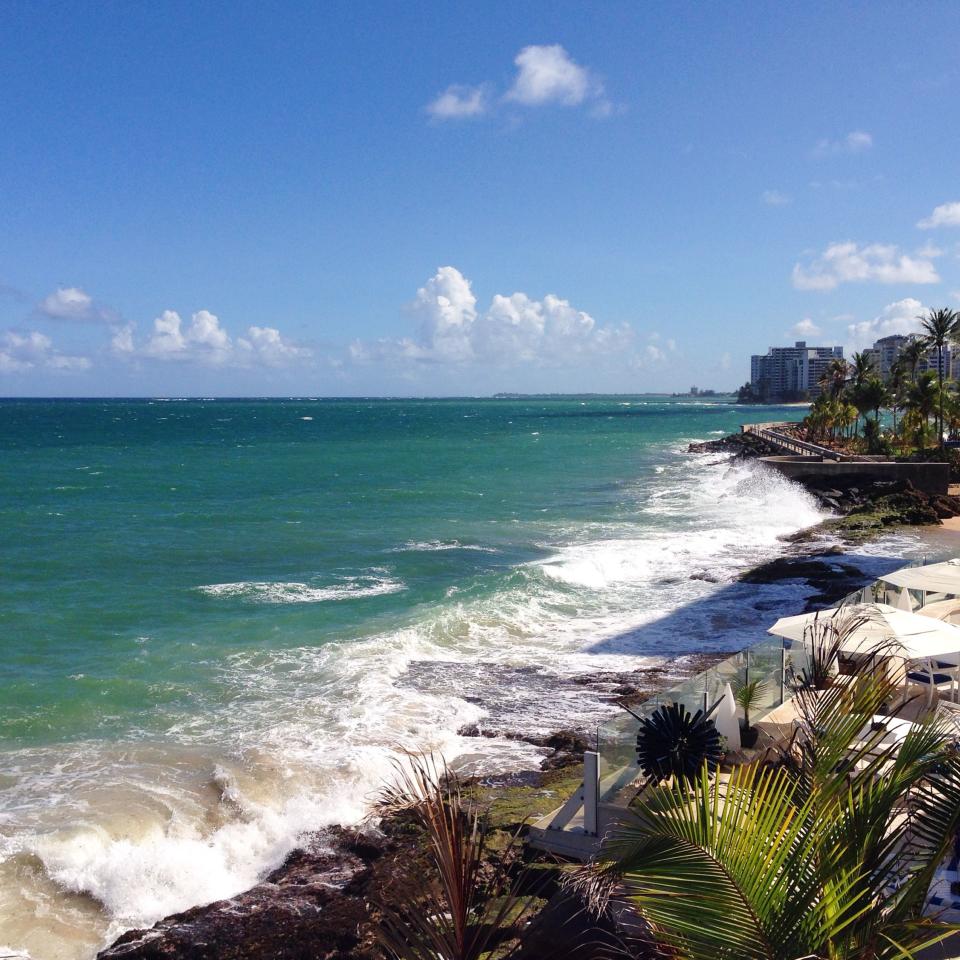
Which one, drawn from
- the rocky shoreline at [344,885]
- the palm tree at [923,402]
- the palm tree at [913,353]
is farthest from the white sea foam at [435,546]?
the palm tree at [913,353]

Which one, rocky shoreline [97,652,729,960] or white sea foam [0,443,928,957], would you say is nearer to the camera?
rocky shoreline [97,652,729,960]

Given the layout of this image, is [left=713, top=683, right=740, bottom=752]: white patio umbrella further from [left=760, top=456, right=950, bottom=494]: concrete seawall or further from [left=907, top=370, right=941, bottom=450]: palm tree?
[left=907, top=370, right=941, bottom=450]: palm tree

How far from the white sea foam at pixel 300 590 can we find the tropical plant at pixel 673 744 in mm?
16788

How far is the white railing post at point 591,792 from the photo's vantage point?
10.6 m

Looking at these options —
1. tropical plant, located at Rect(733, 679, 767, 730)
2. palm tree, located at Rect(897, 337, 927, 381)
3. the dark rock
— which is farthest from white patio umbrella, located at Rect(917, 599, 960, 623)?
palm tree, located at Rect(897, 337, 927, 381)

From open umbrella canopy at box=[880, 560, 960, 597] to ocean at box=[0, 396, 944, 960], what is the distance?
14.0ft

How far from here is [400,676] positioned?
1947cm

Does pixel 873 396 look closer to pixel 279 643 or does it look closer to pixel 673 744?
pixel 279 643

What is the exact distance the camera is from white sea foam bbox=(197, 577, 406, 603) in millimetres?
26516

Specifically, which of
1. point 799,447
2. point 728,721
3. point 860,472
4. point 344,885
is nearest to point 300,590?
point 344,885

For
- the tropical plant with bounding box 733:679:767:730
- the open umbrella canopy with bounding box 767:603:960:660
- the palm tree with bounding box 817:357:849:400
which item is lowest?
the tropical plant with bounding box 733:679:767:730

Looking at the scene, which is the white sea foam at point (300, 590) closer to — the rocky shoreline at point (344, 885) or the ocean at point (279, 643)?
the ocean at point (279, 643)

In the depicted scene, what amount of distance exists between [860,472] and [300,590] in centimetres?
3325

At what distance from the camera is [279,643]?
21.9 meters
